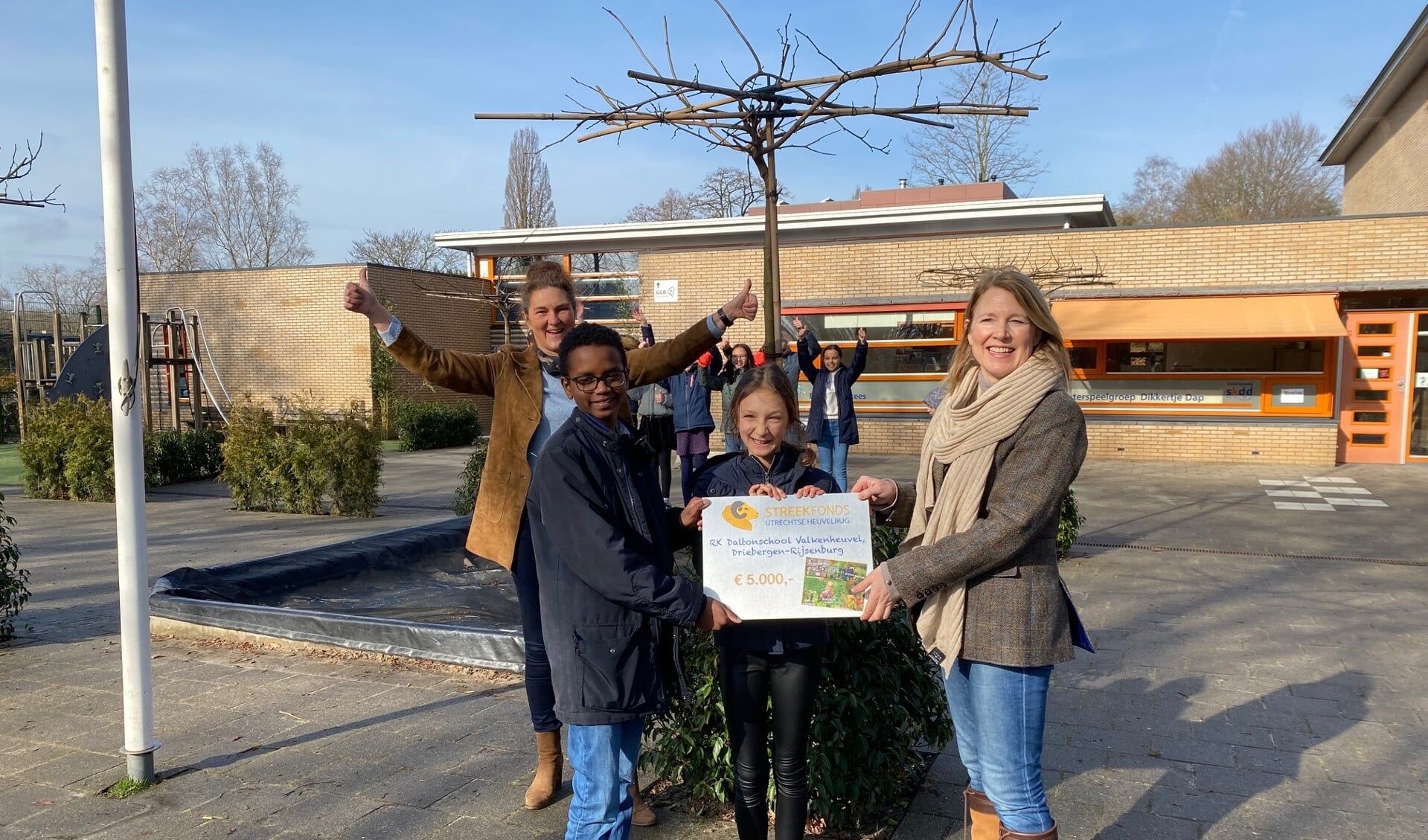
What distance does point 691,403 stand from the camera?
411 inches

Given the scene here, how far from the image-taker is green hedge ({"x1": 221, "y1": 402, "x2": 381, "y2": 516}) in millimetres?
11016

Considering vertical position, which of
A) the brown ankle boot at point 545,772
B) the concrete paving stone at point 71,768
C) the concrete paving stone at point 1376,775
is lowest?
the concrete paving stone at point 1376,775

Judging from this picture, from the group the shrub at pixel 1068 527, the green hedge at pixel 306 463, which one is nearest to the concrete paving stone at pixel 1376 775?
the shrub at pixel 1068 527

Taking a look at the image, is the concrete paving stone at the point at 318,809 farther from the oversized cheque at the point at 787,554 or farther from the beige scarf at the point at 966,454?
the beige scarf at the point at 966,454

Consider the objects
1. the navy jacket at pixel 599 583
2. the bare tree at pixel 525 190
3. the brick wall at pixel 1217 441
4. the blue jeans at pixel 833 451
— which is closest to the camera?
the navy jacket at pixel 599 583

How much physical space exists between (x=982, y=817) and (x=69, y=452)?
1416cm

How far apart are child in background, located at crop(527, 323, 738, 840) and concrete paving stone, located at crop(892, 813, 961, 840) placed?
50.4 inches

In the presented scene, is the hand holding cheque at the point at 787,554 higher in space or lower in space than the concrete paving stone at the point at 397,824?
higher

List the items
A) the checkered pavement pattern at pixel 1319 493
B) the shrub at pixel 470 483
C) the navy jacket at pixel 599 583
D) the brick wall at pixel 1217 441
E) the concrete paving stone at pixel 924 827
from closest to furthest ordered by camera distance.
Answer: the navy jacket at pixel 599 583
the concrete paving stone at pixel 924 827
the shrub at pixel 470 483
the checkered pavement pattern at pixel 1319 493
the brick wall at pixel 1217 441

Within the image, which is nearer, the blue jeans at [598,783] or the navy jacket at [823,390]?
the blue jeans at [598,783]

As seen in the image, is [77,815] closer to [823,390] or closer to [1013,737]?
[1013,737]

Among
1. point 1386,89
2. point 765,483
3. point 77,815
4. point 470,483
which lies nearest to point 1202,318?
point 1386,89

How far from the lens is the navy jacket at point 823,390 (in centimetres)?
1084

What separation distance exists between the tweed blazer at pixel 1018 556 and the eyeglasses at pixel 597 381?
3.06 feet
